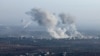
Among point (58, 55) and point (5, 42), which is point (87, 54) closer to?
point (58, 55)

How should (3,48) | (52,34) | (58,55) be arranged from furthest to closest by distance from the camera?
(52,34)
(3,48)
(58,55)

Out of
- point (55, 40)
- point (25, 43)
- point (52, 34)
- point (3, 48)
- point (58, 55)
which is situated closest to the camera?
point (58, 55)

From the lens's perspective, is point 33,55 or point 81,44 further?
point 81,44

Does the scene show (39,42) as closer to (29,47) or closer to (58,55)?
(29,47)

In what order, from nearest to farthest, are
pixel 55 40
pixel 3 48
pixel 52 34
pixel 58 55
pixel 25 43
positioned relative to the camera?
pixel 58 55
pixel 3 48
pixel 25 43
pixel 55 40
pixel 52 34

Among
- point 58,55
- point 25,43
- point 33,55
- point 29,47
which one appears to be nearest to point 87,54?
point 58,55

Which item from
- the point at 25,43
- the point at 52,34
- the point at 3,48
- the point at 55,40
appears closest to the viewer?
the point at 3,48

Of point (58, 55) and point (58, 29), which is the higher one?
point (58, 29)

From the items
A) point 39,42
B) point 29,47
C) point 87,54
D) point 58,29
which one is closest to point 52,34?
point 58,29

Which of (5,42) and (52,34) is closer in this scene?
(5,42)
